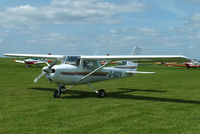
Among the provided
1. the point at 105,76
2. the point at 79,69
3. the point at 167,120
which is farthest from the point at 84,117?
the point at 105,76

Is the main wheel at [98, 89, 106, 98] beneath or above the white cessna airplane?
beneath

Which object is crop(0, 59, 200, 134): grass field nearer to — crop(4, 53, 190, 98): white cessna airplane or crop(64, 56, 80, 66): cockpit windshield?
crop(4, 53, 190, 98): white cessna airplane

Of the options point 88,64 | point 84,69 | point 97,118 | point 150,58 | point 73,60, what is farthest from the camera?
point 88,64

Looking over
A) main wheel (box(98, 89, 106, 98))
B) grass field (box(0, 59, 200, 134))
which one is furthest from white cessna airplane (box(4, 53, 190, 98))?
grass field (box(0, 59, 200, 134))

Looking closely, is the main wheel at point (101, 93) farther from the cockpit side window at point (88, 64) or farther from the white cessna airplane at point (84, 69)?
the cockpit side window at point (88, 64)

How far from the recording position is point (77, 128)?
257 inches

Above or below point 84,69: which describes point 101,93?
below

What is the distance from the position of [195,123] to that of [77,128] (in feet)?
10.9

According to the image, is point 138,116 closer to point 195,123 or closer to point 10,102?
point 195,123

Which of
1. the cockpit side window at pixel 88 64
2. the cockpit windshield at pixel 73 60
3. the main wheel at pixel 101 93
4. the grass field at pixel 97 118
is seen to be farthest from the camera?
the cockpit side window at pixel 88 64

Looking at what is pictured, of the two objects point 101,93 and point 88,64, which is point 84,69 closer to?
point 88,64

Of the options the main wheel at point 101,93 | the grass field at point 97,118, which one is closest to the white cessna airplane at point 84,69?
the main wheel at point 101,93

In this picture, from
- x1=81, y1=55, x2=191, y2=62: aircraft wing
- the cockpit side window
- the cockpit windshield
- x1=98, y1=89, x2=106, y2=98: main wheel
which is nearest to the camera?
x1=81, y1=55, x2=191, y2=62: aircraft wing

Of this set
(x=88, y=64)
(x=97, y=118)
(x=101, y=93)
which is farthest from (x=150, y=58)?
(x=97, y=118)
